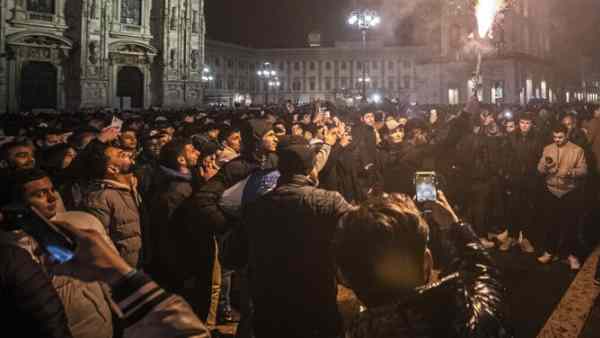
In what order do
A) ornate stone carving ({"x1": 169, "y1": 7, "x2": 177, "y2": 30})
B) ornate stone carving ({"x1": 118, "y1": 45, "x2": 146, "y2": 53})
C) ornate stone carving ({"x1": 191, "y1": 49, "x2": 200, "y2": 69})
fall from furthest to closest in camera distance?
ornate stone carving ({"x1": 191, "y1": 49, "x2": 200, "y2": 69}), ornate stone carving ({"x1": 169, "y1": 7, "x2": 177, "y2": 30}), ornate stone carving ({"x1": 118, "y1": 45, "x2": 146, "y2": 53})

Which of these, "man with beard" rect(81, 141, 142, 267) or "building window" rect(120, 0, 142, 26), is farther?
"building window" rect(120, 0, 142, 26)

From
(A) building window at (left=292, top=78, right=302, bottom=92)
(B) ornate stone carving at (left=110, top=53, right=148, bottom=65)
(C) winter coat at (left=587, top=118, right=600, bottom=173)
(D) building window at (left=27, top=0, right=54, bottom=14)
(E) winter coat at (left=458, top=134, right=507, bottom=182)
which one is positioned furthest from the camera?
(A) building window at (left=292, top=78, right=302, bottom=92)

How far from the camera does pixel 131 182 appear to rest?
4.41m

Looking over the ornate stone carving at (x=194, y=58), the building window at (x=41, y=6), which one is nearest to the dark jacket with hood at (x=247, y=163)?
the building window at (x=41, y=6)

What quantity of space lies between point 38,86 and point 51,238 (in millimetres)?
35352

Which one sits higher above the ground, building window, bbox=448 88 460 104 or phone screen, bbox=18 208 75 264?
building window, bbox=448 88 460 104

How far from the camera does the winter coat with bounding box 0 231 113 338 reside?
2699 millimetres

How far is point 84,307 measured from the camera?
9.04 ft

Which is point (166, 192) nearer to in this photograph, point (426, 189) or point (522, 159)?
point (426, 189)

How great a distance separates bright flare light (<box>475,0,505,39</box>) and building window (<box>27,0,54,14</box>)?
3294cm

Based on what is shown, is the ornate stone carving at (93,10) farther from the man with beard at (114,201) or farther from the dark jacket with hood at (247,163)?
the man with beard at (114,201)

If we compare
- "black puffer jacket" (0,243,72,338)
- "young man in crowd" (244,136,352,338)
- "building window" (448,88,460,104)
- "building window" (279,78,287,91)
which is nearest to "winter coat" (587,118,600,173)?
"young man in crowd" (244,136,352,338)

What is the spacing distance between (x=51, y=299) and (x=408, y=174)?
5087mm

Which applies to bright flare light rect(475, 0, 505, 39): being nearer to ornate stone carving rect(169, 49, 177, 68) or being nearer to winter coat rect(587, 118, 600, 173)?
ornate stone carving rect(169, 49, 177, 68)
